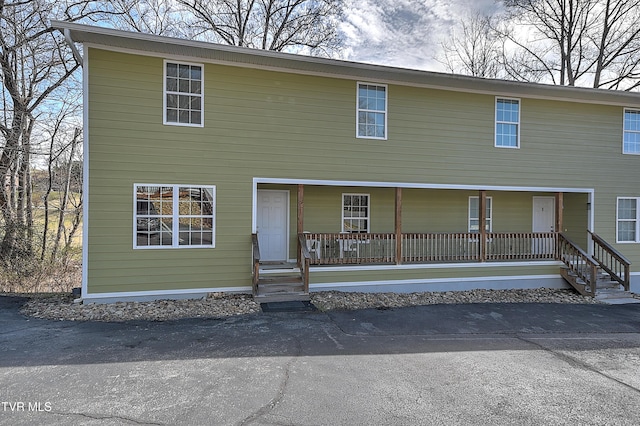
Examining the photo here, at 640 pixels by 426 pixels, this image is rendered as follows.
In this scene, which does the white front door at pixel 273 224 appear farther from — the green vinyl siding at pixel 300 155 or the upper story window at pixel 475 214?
the upper story window at pixel 475 214

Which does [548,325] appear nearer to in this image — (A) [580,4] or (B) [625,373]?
(B) [625,373]

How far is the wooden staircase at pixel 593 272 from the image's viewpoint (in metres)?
9.72

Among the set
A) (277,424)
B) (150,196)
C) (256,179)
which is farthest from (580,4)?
(277,424)

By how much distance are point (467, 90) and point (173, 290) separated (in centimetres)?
974

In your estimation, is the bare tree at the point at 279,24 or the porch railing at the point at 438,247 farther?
the bare tree at the point at 279,24

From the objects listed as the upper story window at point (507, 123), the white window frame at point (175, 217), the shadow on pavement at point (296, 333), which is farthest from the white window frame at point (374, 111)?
the shadow on pavement at point (296, 333)

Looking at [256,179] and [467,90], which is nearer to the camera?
[256,179]

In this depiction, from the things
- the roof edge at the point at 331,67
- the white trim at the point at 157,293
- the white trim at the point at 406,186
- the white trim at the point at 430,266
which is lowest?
the white trim at the point at 157,293

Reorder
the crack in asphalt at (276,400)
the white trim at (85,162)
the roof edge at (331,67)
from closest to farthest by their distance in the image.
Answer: the crack in asphalt at (276,400), the roof edge at (331,67), the white trim at (85,162)

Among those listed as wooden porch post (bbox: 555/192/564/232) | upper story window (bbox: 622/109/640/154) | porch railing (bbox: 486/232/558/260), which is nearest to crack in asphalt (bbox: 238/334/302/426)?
porch railing (bbox: 486/232/558/260)

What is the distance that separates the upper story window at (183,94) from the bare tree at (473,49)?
58.5 ft

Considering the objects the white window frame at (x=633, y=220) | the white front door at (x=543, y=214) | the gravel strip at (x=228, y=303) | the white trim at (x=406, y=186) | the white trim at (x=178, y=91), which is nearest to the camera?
the gravel strip at (x=228, y=303)

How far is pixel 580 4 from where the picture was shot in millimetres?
18344

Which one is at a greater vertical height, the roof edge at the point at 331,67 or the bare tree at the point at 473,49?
the bare tree at the point at 473,49
